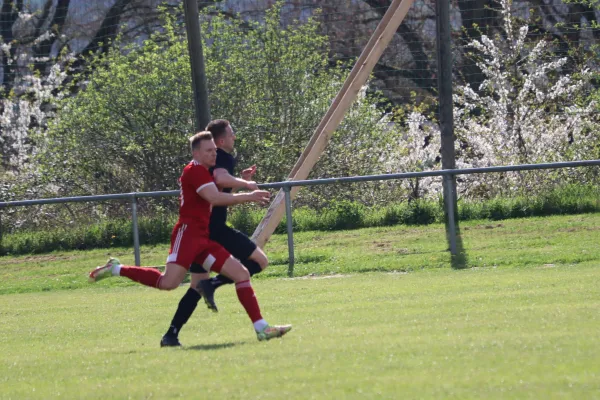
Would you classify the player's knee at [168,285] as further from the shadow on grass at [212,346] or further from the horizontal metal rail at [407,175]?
the horizontal metal rail at [407,175]

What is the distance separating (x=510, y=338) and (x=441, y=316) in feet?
5.38

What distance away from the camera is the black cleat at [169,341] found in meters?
8.33

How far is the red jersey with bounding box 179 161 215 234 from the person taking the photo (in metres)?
8.34

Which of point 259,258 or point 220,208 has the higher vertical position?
point 220,208

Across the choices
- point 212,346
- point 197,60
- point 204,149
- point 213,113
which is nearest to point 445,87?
point 197,60

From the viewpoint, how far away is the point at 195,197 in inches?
332

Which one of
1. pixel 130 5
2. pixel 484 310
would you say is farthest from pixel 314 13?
pixel 484 310

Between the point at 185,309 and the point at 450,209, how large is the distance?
710cm

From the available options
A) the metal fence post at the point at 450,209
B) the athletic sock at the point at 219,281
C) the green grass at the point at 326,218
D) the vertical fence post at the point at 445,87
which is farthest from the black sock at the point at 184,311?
the vertical fence post at the point at 445,87

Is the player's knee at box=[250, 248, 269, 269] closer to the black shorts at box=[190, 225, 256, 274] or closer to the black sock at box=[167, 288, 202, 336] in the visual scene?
the black shorts at box=[190, 225, 256, 274]

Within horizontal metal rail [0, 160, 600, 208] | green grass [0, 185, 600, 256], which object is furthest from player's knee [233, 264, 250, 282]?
green grass [0, 185, 600, 256]

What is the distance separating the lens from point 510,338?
7020mm

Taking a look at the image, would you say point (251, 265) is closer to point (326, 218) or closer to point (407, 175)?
point (407, 175)

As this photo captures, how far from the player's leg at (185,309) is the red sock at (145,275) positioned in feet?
0.90
